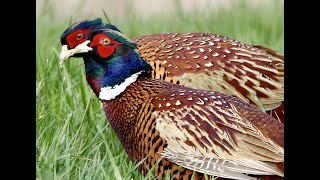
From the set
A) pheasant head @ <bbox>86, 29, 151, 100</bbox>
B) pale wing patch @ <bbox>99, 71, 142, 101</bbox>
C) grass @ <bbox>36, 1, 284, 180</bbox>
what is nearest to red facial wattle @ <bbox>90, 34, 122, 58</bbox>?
pheasant head @ <bbox>86, 29, 151, 100</bbox>

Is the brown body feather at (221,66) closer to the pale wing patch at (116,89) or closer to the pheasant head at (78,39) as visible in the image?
the pale wing patch at (116,89)

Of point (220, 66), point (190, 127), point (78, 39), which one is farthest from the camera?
point (220, 66)

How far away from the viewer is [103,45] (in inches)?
162

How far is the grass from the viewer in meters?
3.97

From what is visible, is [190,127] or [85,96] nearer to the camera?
[190,127]

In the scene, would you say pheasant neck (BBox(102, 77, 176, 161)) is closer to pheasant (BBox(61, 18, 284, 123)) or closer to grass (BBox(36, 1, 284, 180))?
grass (BBox(36, 1, 284, 180))

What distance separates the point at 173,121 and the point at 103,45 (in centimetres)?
42

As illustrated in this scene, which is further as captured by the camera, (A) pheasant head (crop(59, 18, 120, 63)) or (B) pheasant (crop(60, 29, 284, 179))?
(A) pheasant head (crop(59, 18, 120, 63))

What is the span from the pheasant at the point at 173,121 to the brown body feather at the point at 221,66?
17 cm

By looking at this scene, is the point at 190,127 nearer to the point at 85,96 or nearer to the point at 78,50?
the point at 78,50

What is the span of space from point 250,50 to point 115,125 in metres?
0.71

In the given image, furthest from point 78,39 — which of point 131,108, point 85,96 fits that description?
point 85,96
